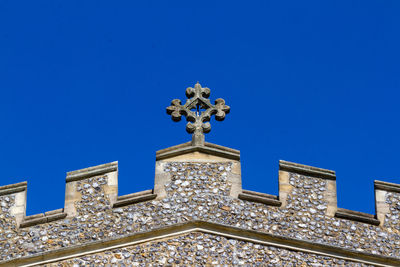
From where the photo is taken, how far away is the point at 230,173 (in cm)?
1716

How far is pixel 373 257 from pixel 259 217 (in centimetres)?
152

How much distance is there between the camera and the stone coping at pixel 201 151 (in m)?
17.3

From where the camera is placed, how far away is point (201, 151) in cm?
1733

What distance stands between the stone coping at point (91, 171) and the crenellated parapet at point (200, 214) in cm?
1

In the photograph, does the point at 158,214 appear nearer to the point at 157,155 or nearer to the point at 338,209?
the point at 157,155

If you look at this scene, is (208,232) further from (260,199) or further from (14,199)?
(14,199)

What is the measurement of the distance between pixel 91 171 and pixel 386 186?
12.6 ft

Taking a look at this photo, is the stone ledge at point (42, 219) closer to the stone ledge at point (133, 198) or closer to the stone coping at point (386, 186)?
the stone ledge at point (133, 198)

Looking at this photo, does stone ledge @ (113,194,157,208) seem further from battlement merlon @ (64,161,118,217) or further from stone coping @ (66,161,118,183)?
stone coping @ (66,161,118,183)

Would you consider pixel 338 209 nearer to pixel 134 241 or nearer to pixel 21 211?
pixel 134 241

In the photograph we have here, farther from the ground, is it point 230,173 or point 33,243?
point 230,173

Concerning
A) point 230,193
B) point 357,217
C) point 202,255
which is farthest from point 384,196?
point 202,255

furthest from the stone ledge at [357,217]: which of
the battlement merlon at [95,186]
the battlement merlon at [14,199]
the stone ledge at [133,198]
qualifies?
the battlement merlon at [14,199]

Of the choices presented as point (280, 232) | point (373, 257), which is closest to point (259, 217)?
point (280, 232)
